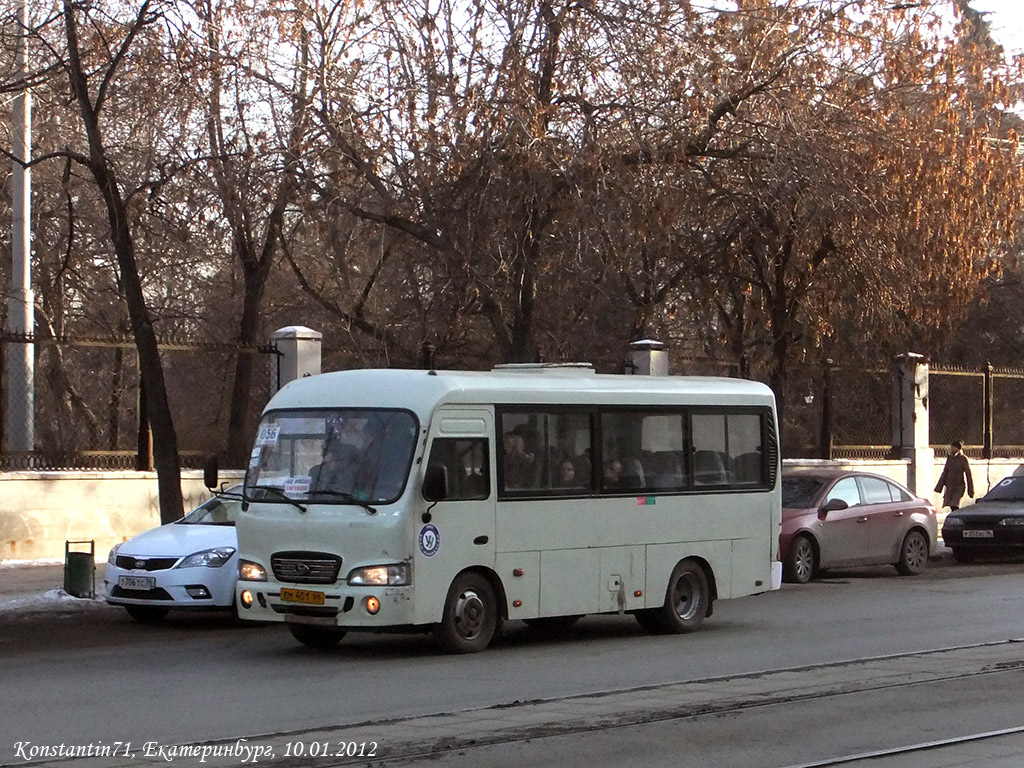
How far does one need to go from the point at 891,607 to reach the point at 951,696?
269 inches

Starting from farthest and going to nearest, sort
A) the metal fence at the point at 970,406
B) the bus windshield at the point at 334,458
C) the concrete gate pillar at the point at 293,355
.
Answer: the metal fence at the point at 970,406, the concrete gate pillar at the point at 293,355, the bus windshield at the point at 334,458

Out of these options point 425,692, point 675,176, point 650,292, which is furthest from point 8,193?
point 425,692

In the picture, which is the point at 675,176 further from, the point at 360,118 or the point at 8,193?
the point at 8,193

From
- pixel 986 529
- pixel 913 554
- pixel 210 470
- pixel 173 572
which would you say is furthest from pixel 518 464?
pixel 986 529

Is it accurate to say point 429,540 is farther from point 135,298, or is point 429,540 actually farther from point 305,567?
point 135,298

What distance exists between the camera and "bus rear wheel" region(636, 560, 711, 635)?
1441 cm

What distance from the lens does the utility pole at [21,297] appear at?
19.6 meters

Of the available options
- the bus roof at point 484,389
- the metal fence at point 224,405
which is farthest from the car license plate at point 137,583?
the metal fence at point 224,405

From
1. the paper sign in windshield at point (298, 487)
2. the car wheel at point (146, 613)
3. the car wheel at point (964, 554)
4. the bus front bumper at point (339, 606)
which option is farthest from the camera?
the car wheel at point (964, 554)

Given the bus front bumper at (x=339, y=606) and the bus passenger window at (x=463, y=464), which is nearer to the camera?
the bus front bumper at (x=339, y=606)

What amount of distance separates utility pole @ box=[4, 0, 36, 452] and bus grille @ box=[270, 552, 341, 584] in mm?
6866

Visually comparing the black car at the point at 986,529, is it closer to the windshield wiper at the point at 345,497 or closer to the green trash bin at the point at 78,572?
the green trash bin at the point at 78,572

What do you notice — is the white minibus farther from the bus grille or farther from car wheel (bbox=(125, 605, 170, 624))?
car wheel (bbox=(125, 605, 170, 624))

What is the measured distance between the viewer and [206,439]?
24094mm
